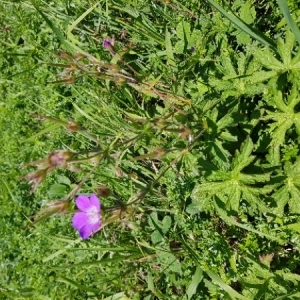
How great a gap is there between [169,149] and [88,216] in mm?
382

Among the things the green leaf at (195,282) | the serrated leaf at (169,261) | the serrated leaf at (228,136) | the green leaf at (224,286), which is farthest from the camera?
the serrated leaf at (169,261)

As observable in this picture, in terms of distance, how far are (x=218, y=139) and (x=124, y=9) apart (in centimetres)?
87

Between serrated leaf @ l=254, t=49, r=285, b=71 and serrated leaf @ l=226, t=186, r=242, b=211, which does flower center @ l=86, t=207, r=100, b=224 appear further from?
serrated leaf @ l=254, t=49, r=285, b=71

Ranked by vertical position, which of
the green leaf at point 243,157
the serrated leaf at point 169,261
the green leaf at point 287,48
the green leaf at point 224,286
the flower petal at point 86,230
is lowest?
the serrated leaf at point 169,261

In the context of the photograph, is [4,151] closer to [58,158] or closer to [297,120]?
[58,158]

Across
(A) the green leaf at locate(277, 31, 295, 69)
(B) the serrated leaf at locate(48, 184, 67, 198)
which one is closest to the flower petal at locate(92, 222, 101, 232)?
(A) the green leaf at locate(277, 31, 295, 69)

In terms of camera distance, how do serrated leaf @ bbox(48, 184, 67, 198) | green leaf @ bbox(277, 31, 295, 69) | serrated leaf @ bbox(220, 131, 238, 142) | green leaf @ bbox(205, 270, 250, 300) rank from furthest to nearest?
serrated leaf @ bbox(48, 184, 67, 198) → green leaf @ bbox(205, 270, 250, 300) → serrated leaf @ bbox(220, 131, 238, 142) → green leaf @ bbox(277, 31, 295, 69)

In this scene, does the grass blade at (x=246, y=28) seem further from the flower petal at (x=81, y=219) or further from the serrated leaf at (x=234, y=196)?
the flower petal at (x=81, y=219)

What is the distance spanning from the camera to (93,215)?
1529 mm

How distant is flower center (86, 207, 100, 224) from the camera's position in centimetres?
150

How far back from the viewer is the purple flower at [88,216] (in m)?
1.51

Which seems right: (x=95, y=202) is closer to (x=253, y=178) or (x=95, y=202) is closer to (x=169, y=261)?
(x=253, y=178)

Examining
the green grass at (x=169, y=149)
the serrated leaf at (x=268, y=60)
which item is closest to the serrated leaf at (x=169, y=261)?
the green grass at (x=169, y=149)

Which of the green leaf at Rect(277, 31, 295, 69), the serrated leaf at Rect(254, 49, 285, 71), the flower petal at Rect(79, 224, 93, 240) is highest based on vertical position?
the green leaf at Rect(277, 31, 295, 69)
